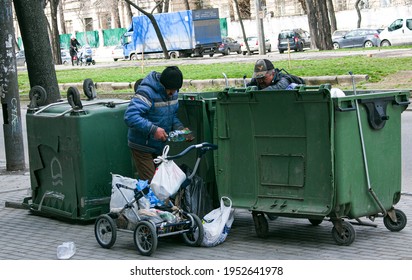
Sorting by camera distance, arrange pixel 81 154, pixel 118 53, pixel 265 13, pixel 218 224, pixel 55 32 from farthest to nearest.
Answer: pixel 118 53
pixel 265 13
pixel 55 32
pixel 81 154
pixel 218 224

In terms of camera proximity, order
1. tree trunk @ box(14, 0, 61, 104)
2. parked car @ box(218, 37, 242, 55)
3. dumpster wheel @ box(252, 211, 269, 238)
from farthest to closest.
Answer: parked car @ box(218, 37, 242, 55) < tree trunk @ box(14, 0, 61, 104) < dumpster wheel @ box(252, 211, 269, 238)

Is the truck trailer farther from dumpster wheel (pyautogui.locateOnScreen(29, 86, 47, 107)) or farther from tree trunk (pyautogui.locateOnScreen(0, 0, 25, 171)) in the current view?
dumpster wheel (pyautogui.locateOnScreen(29, 86, 47, 107))

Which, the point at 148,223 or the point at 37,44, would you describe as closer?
the point at 148,223

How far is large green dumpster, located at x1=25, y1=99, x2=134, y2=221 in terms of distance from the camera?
28.2 ft

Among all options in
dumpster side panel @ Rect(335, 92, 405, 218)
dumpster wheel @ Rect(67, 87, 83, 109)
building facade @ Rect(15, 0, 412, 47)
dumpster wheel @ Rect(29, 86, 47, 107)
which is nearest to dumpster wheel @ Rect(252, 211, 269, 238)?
dumpster side panel @ Rect(335, 92, 405, 218)

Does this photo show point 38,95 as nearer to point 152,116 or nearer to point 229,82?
point 152,116

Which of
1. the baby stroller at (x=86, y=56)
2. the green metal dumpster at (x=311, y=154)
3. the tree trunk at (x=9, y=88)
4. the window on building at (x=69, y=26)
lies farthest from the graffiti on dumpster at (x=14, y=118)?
the window on building at (x=69, y=26)

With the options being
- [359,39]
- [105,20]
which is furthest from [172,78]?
[105,20]

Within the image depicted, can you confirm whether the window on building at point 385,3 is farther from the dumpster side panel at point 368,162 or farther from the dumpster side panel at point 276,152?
the dumpster side panel at point 276,152

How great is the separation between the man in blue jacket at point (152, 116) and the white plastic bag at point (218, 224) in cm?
76

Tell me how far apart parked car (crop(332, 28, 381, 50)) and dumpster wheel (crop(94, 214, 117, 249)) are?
45.9 metres

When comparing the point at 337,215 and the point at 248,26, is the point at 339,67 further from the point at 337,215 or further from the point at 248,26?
the point at 248,26

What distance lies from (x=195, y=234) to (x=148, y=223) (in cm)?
48

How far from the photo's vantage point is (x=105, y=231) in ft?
25.5
